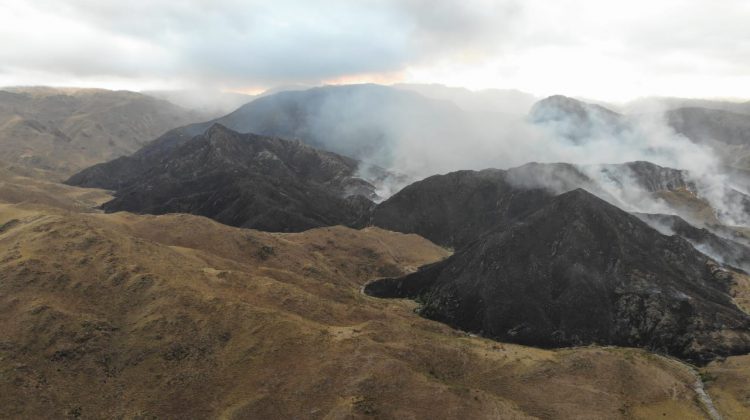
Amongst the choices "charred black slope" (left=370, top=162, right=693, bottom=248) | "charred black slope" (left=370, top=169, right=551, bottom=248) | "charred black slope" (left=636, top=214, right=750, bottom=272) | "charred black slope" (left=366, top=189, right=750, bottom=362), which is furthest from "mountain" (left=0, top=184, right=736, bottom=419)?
"charred black slope" (left=370, top=162, right=693, bottom=248)

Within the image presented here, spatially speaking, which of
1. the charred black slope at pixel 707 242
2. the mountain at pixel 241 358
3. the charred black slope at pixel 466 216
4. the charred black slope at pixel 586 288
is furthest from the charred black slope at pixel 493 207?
the mountain at pixel 241 358

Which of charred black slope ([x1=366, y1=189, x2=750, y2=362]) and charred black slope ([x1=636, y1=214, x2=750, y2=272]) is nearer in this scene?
charred black slope ([x1=366, y1=189, x2=750, y2=362])

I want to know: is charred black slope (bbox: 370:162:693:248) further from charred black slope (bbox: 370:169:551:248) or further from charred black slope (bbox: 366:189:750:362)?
charred black slope (bbox: 366:189:750:362)

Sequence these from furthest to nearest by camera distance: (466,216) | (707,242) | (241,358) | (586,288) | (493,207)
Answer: (466,216) < (493,207) < (707,242) < (586,288) < (241,358)

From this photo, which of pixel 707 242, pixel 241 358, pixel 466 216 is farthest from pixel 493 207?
pixel 241 358

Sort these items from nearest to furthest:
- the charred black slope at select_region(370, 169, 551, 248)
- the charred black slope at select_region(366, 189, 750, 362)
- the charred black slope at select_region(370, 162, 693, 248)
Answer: the charred black slope at select_region(366, 189, 750, 362)
the charred black slope at select_region(370, 162, 693, 248)
the charred black slope at select_region(370, 169, 551, 248)

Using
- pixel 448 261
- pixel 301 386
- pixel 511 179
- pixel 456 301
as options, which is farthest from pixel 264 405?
pixel 511 179

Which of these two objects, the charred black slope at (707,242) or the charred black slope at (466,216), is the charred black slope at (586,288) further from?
the charred black slope at (466,216)

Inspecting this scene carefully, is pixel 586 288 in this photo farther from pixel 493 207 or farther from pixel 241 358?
pixel 493 207

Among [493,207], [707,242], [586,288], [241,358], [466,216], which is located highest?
[241,358]

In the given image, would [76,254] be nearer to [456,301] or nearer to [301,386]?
[301,386]
